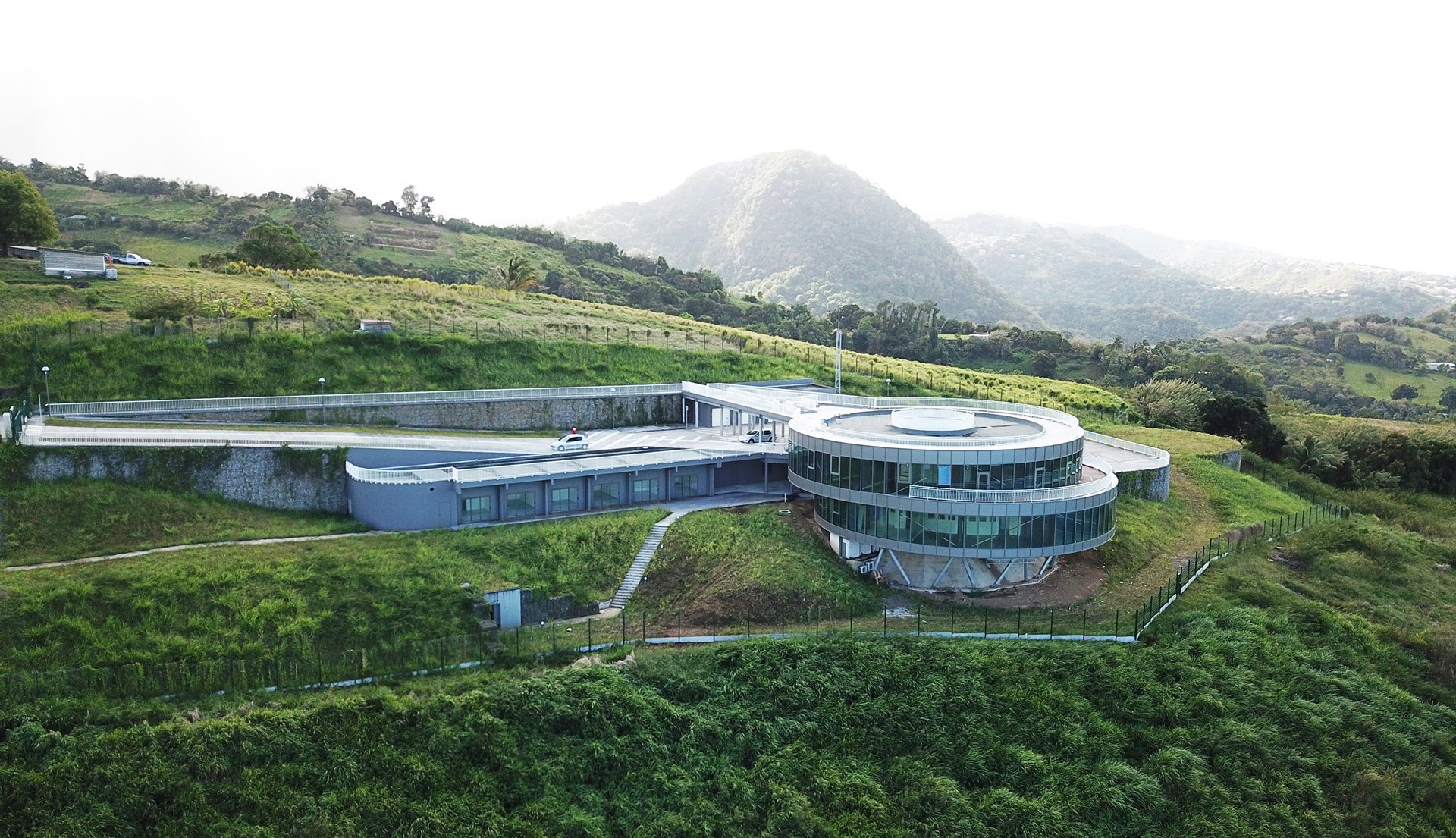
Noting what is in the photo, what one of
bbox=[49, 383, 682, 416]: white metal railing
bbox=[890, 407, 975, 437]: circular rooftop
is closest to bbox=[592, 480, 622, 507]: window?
→ bbox=[890, 407, 975, 437]: circular rooftop

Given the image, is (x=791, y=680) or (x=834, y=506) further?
(x=834, y=506)

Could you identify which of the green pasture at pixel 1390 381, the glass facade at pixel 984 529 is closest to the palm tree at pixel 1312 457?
the glass facade at pixel 984 529

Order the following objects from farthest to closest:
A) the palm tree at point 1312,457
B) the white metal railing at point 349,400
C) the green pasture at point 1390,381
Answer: the green pasture at point 1390,381 < the palm tree at point 1312,457 < the white metal railing at point 349,400

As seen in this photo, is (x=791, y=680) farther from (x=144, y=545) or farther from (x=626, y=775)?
(x=144, y=545)

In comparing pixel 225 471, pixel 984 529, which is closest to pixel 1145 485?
pixel 984 529

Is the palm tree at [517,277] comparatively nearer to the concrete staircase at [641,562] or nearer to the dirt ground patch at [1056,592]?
the concrete staircase at [641,562]

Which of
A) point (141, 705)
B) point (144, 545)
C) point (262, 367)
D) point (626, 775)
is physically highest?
point (262, 367)

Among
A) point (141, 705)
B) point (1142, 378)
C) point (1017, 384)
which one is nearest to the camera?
point (141, 705)

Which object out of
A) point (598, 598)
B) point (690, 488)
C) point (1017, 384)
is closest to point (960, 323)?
point (1017, 384)
